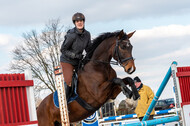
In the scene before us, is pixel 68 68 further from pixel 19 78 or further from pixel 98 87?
pixel 19 78

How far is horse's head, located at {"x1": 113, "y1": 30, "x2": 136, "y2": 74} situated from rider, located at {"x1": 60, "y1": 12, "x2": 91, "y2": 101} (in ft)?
2.15

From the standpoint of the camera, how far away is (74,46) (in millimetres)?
6117

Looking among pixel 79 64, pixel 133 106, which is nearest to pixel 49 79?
pixel 133 106

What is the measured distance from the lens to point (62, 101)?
16.9 ft

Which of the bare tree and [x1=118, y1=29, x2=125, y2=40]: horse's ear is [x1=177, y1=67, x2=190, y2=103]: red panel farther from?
the bare tree

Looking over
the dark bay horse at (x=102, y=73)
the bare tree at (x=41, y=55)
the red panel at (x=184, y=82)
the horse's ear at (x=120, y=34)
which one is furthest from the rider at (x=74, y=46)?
the bare tree at (x=41, y=55)

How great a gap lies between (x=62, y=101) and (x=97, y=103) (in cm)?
104

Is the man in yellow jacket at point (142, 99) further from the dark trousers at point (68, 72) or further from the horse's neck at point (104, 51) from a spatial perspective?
the dark trousers at point (68, 72)

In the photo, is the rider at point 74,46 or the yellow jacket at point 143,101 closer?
the rider at point 74,46

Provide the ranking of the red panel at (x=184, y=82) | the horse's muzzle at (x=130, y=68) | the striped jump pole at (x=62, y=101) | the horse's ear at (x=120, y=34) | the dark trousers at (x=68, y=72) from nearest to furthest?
the striped jump pole at (x=62, y=101) < the horse's muzzle at (x=130, y=68) < the horse's ear at (x=120, y=34) < the dark trousers at (x=68, y=72) < the red panel at (x=184, y=82)

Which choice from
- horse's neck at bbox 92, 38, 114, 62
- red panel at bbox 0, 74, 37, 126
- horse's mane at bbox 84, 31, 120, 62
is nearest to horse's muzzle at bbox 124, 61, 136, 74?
horse's neck at bbox 92, 38, 114, 62

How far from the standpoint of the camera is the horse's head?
5.58 meters

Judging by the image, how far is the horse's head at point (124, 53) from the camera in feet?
18.3

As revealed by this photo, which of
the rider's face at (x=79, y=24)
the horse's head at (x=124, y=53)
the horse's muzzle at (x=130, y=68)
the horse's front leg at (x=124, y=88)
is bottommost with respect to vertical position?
the horse's front leg at (x=124, y=88)
